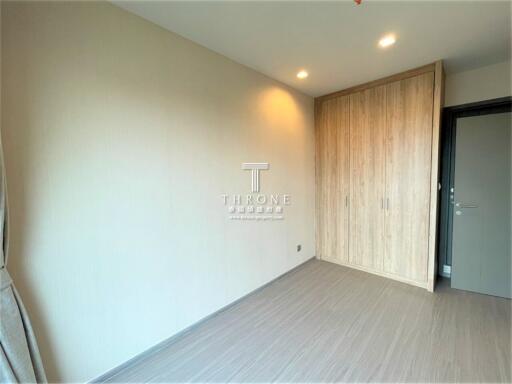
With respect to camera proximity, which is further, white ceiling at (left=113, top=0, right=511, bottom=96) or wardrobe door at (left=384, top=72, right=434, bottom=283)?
wardrobe door at (left=384, top=72, right=434, bottom=283)

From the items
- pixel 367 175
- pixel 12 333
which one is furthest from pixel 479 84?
pixel 12 333

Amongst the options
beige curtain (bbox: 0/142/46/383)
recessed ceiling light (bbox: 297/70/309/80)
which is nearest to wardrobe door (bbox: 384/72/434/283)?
recessed ceiling light (bbox: 297/70/309/80)

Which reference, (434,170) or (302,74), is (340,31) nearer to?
(302,74)

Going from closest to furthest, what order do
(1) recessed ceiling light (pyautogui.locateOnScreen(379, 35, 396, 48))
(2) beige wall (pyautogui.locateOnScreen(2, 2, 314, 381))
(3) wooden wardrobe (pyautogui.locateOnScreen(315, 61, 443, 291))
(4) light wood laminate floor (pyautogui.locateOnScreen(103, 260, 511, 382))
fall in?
(2) beige wall (pyautogui.locateOnScreen(2, 2, 314, 381))
(4) light wood laminate floor (pyautogui.locateOnScreen(103, 260, 511, 382))
(1) recessed ceiling light (pyautogui.locateOnScreen(379, 35, 396, 48))
(3) wooden wardrobe (pyautogui.locateOnScreen(315, 61, 443, 291))

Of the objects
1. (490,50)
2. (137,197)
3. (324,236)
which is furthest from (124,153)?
(490,50)

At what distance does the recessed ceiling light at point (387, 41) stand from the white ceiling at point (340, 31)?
5cm

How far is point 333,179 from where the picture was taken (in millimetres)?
3611

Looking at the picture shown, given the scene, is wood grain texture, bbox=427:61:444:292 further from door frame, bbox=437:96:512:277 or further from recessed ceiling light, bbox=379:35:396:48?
recessed ceiling light, bbox=379:35:396:48

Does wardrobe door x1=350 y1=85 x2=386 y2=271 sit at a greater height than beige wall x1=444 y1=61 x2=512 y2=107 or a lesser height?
lesser

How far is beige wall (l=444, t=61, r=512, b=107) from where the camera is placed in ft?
8.50

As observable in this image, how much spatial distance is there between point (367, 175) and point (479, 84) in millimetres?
1593

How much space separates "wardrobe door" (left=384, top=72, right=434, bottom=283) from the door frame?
0.61m

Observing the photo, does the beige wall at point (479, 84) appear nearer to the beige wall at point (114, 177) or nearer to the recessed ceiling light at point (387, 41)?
the recessed ceiling light at point (387, 41)

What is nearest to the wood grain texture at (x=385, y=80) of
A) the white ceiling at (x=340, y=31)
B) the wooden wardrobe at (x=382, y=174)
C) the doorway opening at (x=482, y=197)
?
the wooden wardrobe at (x=382, y=174)
